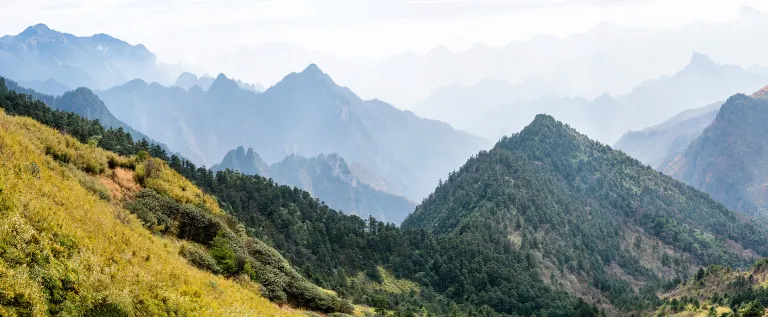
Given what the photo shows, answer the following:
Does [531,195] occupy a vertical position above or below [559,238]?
above

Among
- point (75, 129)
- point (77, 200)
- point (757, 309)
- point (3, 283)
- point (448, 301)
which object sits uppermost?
point (75, 129)

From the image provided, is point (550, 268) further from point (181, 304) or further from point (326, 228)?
point (181, 304)

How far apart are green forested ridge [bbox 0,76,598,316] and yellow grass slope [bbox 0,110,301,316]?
216 ft

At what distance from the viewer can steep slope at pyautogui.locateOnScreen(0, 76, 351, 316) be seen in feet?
55.5

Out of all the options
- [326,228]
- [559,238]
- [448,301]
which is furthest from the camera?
[559,238]

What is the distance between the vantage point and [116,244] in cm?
2139

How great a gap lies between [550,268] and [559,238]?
23.7 m

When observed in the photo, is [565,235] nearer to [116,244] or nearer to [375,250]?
[375,250]

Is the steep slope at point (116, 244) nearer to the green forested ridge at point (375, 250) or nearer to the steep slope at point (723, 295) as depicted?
the green forested ridge at point (375, 250)

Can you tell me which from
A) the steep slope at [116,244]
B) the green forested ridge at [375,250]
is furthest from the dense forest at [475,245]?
the steep slope at [116,244]

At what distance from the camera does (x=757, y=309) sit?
208ft

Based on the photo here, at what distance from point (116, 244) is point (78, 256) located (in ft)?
9.44

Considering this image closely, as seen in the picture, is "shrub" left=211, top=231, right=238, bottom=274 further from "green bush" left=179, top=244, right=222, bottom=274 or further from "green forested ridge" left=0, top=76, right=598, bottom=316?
"green forested ridge" left=0, top=76, right=598, bottom=316

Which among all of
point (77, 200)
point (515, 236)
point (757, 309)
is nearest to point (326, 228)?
point (515, 236)
